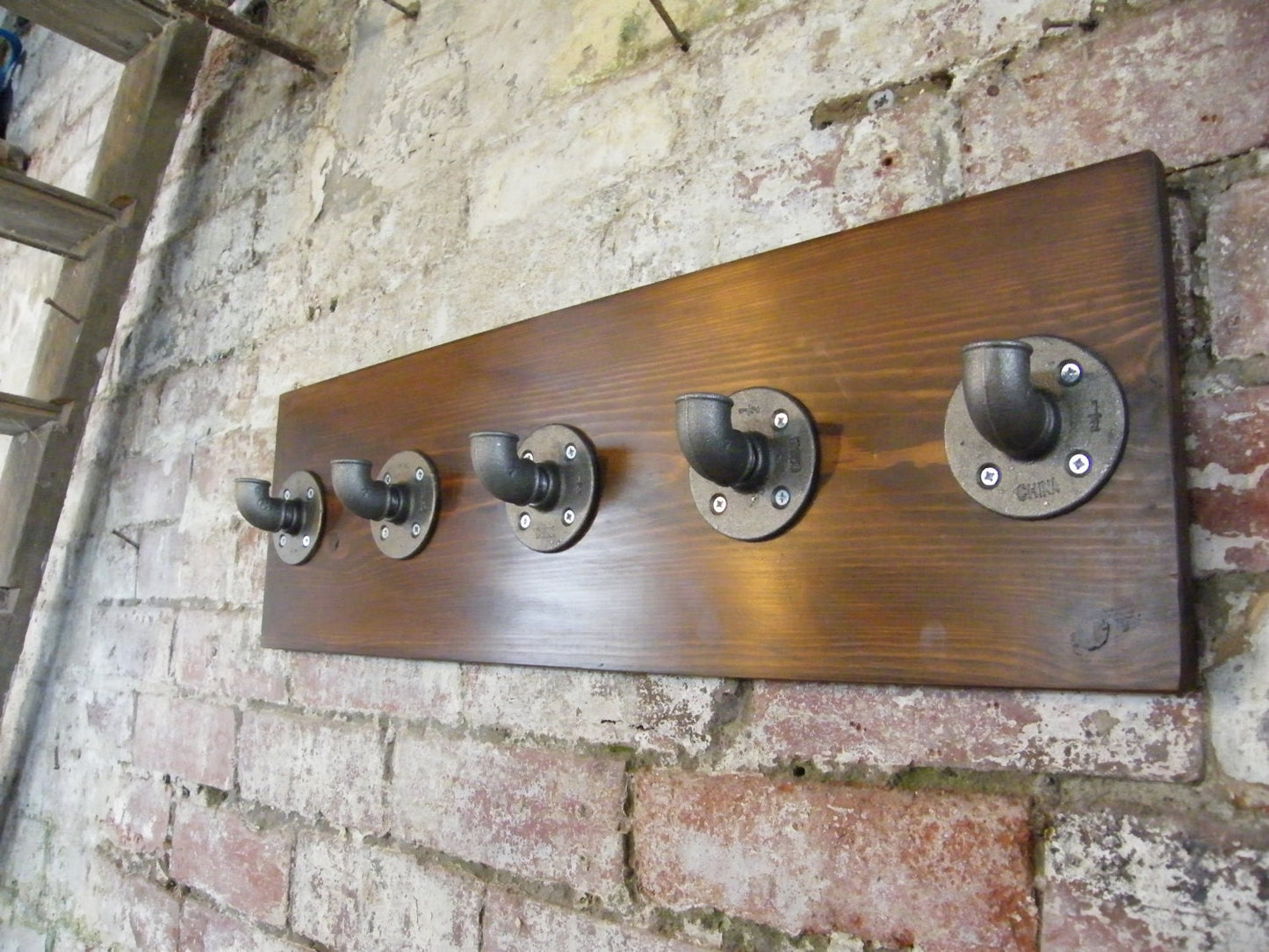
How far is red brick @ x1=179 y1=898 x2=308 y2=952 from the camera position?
1192 mm

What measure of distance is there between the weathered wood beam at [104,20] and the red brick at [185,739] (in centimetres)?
105

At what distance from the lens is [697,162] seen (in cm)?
92

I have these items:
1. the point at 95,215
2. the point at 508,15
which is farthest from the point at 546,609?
the point at 95,215

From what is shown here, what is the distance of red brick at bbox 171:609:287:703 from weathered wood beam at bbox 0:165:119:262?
656mm

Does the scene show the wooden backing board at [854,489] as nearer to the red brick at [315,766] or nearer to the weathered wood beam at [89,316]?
the red brick at [315,766]

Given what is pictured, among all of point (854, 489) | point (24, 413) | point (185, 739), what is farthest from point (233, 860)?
point (854, 489)

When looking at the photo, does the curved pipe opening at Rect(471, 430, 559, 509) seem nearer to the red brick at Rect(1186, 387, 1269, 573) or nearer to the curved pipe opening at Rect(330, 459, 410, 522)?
the curved pipe opening at Rect(330, 459, 410, 522)

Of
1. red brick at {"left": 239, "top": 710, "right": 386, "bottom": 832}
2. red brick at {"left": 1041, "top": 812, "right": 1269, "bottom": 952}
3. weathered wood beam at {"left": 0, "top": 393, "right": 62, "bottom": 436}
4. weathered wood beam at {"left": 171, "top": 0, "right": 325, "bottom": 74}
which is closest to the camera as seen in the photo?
red brick at {"left": 1041, "top": 812, "right": 1269, "bottom": 952}

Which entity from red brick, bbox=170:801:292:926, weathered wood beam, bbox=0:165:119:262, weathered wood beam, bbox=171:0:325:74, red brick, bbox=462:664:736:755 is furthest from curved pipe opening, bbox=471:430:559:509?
weathered wood beam, bbox=0:165:119:262

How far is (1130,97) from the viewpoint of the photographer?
2.17ft

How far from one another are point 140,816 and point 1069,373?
1467 millimetres

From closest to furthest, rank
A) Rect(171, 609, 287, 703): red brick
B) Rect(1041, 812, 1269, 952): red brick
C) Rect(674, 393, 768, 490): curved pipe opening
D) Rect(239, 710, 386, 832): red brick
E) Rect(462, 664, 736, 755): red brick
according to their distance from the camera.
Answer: Rect(1041, 812, 1269, 952): red brick → Rect(674, 393, 768, 490): curved pipe opening → Rect(462, 664, 736, 755): red brick → Rect(239, 710, 386, 832): red brick → Rect(171, 609, 287, 703): red brick

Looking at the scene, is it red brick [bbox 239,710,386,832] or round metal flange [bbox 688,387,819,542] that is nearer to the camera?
round metal flange [bbox 688,387,819,542]

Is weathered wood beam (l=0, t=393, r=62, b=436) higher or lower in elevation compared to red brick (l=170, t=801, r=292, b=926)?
higher
